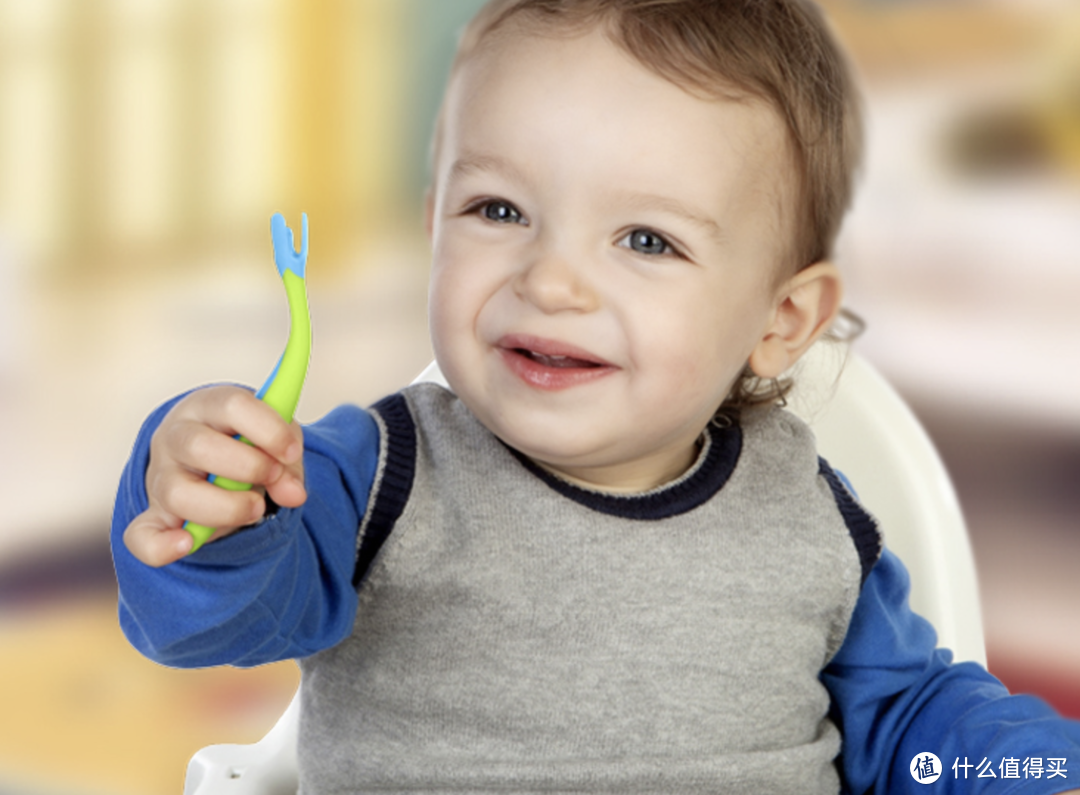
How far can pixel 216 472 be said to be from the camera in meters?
0.48

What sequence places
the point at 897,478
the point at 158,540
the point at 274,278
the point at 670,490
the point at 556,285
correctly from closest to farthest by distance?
the point at 158,540, the point at 556,285, the point at 670,490, the point at 897,478, the point at 274,278

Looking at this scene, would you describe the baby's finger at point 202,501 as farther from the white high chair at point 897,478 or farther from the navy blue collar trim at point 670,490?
the white high chair at point 897,478

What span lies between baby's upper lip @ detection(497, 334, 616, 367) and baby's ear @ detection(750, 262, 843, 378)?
0.15m

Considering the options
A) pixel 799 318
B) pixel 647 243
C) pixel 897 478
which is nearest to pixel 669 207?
pixel 647 243

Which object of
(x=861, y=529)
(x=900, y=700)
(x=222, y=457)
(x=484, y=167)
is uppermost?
(x=484, y=167)

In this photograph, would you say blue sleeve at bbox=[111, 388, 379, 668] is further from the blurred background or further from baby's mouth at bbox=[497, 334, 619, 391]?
the blurred background

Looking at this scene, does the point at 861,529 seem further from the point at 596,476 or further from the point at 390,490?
the point at 390,490

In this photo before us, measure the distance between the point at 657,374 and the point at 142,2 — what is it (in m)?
2.81

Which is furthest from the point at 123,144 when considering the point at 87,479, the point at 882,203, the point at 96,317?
the point at 882,203

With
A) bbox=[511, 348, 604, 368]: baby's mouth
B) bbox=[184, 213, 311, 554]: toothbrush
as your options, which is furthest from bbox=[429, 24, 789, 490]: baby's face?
bbox=[184, 213, 311, 554]: toothbrush

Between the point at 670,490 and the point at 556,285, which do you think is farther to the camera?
the point at 670,490

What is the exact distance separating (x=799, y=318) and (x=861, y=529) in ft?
0.44

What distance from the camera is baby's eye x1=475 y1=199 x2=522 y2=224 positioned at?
0.66m

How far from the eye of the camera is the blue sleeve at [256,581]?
1.72 ft
